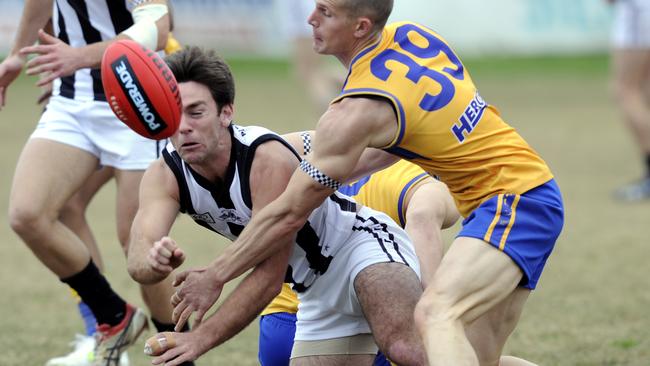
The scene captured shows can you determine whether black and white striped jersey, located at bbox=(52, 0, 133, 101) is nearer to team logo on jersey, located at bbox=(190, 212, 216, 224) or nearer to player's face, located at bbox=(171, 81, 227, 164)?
team logo on jersey, located at bbox=(190, 212, 216, 224)

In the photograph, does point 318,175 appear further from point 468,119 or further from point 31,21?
point 31,21

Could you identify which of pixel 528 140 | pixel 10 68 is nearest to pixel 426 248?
pixel 10 68

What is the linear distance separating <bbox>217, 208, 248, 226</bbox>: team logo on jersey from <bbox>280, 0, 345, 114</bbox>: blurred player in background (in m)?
1.04

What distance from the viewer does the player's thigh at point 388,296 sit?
465 centimetres

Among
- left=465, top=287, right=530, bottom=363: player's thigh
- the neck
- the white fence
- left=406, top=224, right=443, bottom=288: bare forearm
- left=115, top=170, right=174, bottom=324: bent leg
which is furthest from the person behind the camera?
the white fence

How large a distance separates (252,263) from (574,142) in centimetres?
1130

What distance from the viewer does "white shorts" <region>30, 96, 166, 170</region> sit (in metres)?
5.96

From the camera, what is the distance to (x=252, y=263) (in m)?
4.49

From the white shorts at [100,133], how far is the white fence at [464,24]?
1621 centimetres

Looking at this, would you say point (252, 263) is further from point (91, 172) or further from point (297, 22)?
point (297, 22)

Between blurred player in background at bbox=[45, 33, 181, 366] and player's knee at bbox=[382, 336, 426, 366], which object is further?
blurred player in background at bbox=[45, 33, 181, 366]

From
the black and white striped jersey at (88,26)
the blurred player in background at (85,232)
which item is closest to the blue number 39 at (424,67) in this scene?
the blurred player in background at (85,232)

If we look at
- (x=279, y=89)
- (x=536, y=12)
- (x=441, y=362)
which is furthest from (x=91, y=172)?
(x=536, y=12)

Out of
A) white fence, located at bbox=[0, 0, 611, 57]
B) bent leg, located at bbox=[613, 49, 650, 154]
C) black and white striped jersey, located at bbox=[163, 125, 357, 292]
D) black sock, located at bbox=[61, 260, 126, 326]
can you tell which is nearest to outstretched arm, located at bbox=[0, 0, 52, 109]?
black sock, located at bbox=[61, 260, 126, 326]
